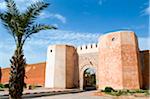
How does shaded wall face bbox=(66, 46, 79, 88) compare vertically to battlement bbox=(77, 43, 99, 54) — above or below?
below

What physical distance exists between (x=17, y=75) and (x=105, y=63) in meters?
11.4

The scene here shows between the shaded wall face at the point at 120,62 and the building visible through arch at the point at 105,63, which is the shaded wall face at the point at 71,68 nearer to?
the building visible through arch at the point at 105,63

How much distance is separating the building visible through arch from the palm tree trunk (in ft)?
34.4

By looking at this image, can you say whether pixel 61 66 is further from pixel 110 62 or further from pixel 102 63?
pixel 110 62

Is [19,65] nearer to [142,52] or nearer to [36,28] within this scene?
[36,28]

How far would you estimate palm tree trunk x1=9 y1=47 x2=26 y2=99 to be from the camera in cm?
747

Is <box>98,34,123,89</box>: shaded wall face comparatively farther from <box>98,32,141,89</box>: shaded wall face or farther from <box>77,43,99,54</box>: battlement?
<box>77,43,99,54</box>: battlement

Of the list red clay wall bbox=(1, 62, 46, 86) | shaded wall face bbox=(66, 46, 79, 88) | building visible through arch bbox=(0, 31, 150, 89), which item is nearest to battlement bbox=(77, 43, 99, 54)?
building visible through arch bbox=(0, 31, 150, 89)

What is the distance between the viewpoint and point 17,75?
756 cm

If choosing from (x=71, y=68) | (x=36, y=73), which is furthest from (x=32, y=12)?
(x=36, y=73)

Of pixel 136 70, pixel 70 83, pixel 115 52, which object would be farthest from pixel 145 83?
pixel 70 83

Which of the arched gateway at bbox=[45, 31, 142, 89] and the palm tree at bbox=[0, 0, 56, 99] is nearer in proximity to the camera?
the palm tree at bbox=[0, 0, 56, 99]

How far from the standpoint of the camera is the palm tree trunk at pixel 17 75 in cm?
747

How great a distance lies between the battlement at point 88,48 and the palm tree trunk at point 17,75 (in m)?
13.4
